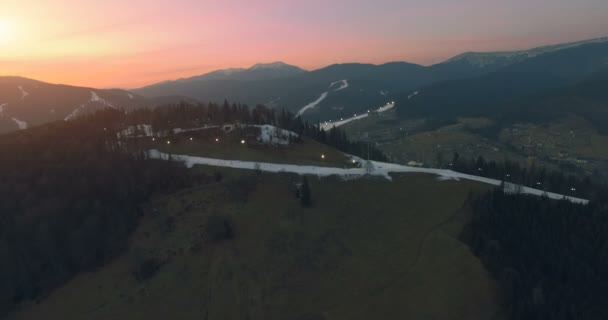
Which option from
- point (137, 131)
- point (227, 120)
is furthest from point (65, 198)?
point (227, 120)

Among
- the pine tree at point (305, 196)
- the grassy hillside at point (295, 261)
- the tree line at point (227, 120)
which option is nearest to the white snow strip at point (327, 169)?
the grassy hillside at point (295, 261)

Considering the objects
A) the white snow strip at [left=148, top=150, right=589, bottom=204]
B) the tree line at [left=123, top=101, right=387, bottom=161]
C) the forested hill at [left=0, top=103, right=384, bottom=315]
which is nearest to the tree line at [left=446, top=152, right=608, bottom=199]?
the white snow strip at [left=148, top=150, right=589, bottom=204]

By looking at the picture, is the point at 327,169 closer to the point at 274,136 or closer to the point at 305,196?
the point at 305,196

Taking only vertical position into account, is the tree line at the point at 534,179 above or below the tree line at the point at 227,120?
below

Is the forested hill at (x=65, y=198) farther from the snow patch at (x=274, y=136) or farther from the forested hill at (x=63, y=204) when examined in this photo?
the snow patch at (x=274, y=136)

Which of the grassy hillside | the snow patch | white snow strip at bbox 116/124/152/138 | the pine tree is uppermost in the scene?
white snow strip at bbox 116/124/152/138

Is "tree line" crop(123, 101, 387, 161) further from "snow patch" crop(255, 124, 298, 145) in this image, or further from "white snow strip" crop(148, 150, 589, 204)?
"white snow strip" crop(148, 150, 589, 204)

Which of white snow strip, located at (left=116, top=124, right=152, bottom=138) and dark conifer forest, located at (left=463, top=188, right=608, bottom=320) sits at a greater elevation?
white snow strip, located at (left=116, top=124, right=152, bottom=138)

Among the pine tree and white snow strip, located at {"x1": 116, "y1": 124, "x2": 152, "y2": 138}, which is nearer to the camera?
the pine tree
